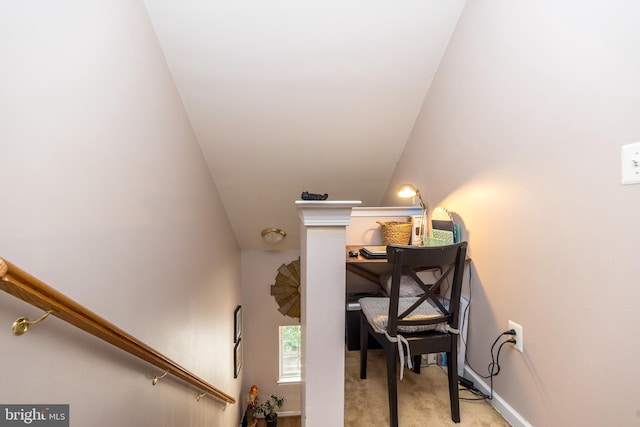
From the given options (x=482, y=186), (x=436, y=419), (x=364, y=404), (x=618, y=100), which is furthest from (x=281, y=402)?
(x=618, y=100)

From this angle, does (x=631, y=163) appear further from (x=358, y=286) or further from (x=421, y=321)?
(x=358, y=286)

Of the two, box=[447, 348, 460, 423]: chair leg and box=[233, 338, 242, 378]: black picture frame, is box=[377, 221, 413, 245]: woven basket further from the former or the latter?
box=[233, 338, 242, 378]: black picture frame

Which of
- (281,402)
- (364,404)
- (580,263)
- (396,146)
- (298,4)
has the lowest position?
(281,402)

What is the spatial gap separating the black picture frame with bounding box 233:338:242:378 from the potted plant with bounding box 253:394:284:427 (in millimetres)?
640

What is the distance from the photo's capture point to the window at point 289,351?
176 inches

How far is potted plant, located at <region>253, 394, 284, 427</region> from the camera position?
391 cm

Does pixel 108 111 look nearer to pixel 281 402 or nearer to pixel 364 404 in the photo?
pixel 364 404

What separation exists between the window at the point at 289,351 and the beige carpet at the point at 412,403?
2554mm

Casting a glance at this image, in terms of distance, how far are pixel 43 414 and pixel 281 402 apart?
3.92 metres

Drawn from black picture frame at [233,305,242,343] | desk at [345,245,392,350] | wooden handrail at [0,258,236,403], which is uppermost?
wooden handrail at [0,258,236,403]

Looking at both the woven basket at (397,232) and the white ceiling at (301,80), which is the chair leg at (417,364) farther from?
the white ceiling at (301,80)

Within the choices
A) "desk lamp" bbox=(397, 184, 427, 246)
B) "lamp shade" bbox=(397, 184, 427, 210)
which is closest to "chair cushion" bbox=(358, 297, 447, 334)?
"desk lamp" bbox=(397, 184, 427, 246)

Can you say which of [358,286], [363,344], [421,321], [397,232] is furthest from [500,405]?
[358,286]

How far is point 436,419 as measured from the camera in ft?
5.19
